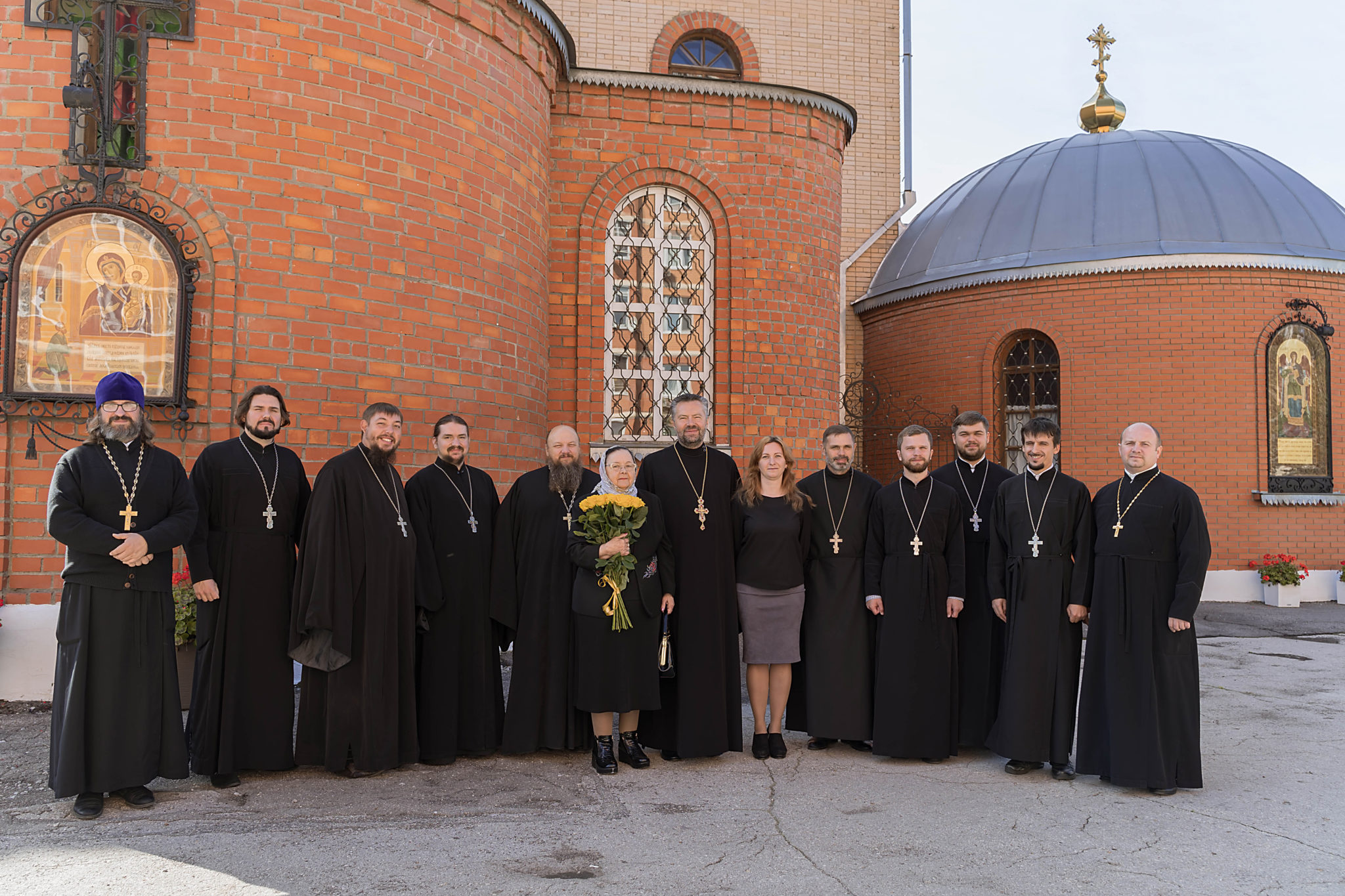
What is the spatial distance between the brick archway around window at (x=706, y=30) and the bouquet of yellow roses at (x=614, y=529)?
11220 millimetres

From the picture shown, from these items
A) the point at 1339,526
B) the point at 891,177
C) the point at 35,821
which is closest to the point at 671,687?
the point at 35,821

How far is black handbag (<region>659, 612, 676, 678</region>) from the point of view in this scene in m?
5.40

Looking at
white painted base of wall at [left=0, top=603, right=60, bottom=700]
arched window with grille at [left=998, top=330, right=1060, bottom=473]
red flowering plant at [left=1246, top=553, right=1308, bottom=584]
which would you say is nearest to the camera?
white painted base of wall at [left=0, top=603, right=60, bottom=700]

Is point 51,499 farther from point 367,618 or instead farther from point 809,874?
point 809,874

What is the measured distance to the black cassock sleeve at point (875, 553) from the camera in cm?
565

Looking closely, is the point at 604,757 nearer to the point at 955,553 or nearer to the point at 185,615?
the point at 955,553

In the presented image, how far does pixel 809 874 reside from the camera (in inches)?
148

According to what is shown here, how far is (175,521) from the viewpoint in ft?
15.3

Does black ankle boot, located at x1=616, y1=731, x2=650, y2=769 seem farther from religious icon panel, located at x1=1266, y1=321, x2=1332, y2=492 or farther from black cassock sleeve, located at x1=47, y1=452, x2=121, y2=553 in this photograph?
religious icon panel, located at x1=1266, y1=321, x2=1332, y2=492

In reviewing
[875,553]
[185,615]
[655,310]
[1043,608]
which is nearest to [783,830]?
[875,553]

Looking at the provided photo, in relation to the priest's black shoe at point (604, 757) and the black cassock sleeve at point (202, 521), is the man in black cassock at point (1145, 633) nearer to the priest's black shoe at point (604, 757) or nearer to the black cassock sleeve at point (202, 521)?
the priest's black shoe at point (604, 757)

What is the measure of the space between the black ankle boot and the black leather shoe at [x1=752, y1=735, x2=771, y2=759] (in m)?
0.62

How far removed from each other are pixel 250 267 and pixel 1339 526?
13.2 meters

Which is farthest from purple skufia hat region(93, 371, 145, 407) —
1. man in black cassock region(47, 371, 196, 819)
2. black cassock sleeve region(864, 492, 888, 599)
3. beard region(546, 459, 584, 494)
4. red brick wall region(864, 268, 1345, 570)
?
red brick wall region(864, 268, 1345, 570)
